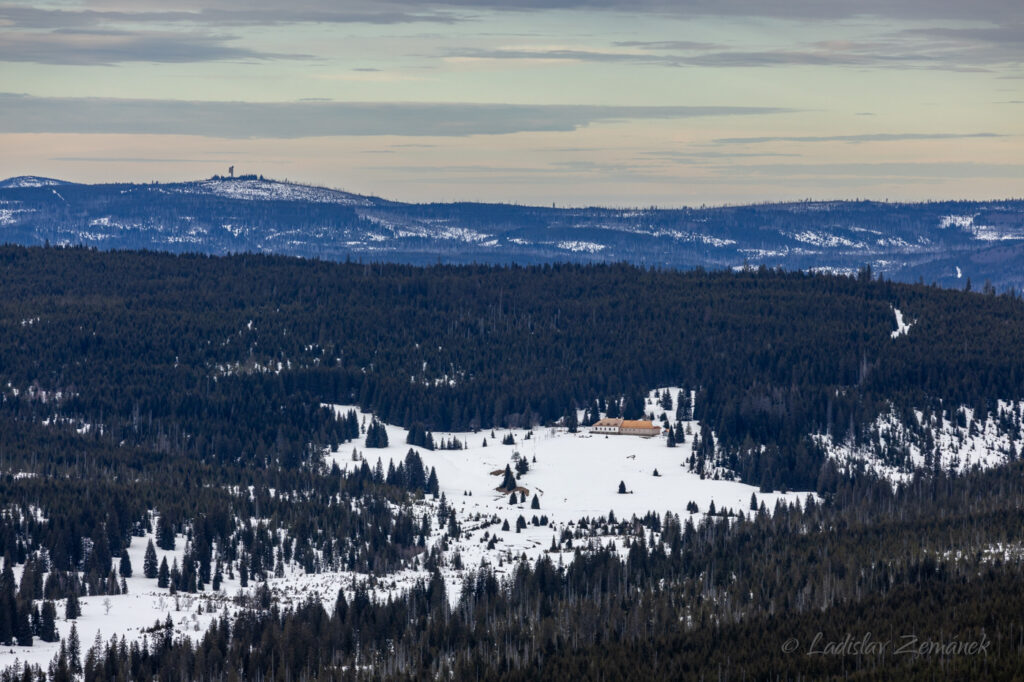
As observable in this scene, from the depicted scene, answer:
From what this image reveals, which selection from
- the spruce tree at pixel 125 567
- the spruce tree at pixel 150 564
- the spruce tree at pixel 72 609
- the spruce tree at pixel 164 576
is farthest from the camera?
the spruce tree at pixel 150 564

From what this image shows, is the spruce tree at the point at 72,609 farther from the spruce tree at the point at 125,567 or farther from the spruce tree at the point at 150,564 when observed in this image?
the spruce tree at the point at 150,564

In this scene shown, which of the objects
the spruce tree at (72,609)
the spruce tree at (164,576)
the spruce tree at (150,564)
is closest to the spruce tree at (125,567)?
the spruce tree at (150,564)

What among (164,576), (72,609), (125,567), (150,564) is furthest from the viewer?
(150,564)

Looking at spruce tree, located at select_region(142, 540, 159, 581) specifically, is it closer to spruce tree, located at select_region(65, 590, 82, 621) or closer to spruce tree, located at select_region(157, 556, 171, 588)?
spruce tree, located at select_region(157, 556, 171, 588)

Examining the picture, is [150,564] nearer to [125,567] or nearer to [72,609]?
[125,567]

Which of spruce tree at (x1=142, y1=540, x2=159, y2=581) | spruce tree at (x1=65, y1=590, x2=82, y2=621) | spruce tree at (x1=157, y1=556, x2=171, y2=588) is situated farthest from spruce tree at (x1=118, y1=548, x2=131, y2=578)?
spruce tree at (x1=65, y1=590, x2=82, y2=621)

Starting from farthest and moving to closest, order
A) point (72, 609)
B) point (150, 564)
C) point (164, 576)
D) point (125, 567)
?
point (150, 564)
point (125, 567)
point (164, 576)
point (72, 609)

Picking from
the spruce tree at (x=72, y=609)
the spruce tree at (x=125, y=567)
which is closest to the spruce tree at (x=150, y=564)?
the spruce tree at (x=125, y=567)

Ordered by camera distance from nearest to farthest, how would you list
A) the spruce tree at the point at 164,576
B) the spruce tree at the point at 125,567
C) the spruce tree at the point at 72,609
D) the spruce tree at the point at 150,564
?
the spruce tree at the point at 72,609 < the spruce tree at the point at 164,576 < the spruce tree at the point at 125,567 < the spruce tree at the point at 150,564

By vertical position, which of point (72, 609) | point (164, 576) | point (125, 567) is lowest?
point (164, 576)

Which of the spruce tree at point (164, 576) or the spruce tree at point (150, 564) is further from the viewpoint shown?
the spruce tree at point (150, 564)

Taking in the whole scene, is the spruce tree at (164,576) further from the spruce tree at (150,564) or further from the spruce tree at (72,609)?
the spruce tree at (72,609)

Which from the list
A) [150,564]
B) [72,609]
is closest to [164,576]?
[150,564]
